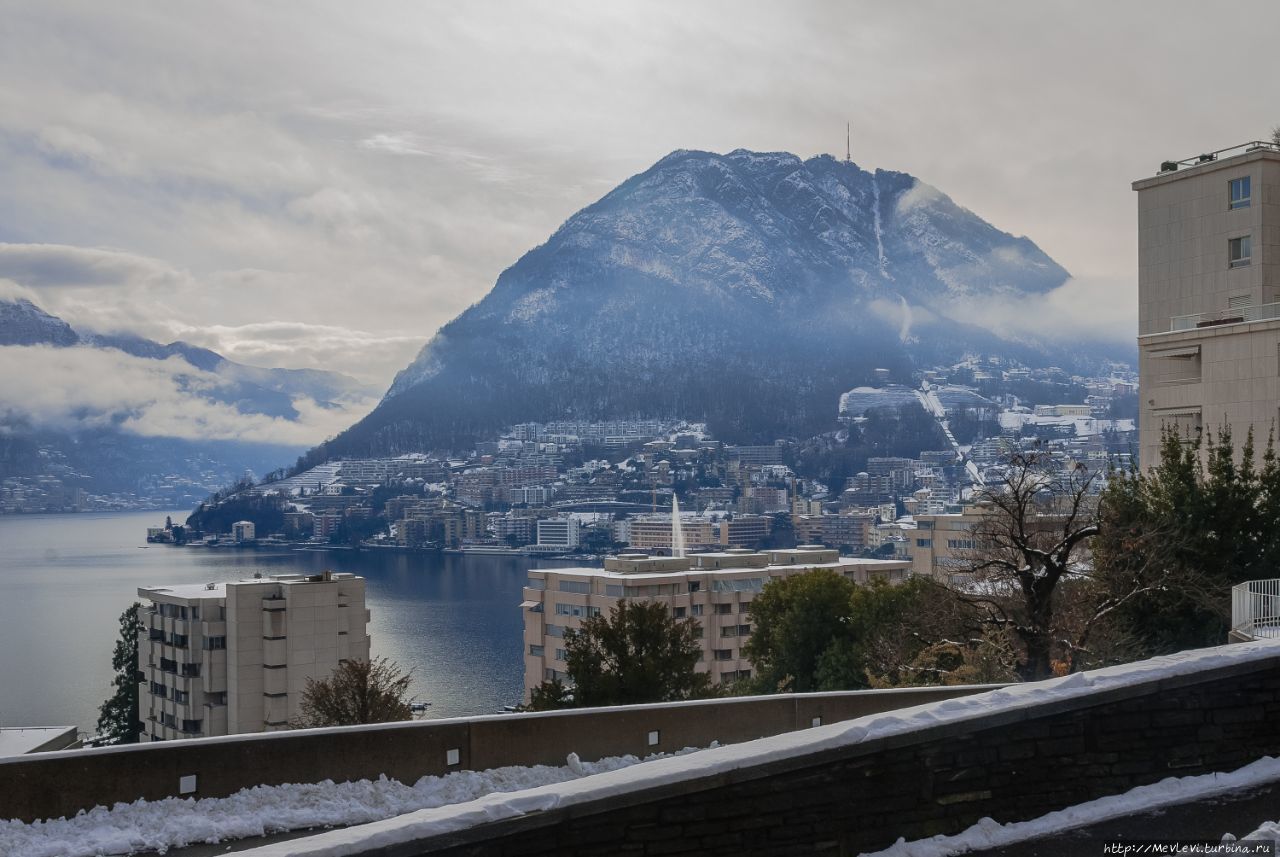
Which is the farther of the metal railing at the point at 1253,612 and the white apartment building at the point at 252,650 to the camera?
the white apartment building at the point at 252,650

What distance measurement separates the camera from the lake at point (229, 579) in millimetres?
76500

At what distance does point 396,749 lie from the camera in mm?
9047

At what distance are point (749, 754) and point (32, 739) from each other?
2560cm

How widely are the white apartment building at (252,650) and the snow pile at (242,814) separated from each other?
1929 inches

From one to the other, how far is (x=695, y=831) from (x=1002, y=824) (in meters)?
1.75

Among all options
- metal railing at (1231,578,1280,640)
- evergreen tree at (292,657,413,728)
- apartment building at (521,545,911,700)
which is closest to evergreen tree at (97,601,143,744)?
apartment building at (521,545,911,700)

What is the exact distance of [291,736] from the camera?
28.6ft

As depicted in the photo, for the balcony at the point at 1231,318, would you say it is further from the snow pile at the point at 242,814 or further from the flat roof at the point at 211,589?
the flat roof at the point at 211,589

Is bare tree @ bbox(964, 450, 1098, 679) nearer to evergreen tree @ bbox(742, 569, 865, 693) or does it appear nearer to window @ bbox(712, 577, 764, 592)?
evergreen tree @ bbox(742, 569, 865, 693)

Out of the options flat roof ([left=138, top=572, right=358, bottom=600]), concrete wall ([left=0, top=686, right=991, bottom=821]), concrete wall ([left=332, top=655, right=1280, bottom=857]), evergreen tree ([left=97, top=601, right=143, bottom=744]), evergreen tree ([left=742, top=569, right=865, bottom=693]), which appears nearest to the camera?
concrete wall ([left=332, top=655, right=1280, bottom=857])

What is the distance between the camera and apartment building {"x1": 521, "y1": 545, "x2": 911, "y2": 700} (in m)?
79.9

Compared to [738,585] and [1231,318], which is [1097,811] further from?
[738,585]

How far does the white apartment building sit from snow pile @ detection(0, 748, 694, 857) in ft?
161

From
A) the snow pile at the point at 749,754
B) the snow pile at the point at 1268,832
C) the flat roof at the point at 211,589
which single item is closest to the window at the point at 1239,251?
the snow pile at the point at 749,754
